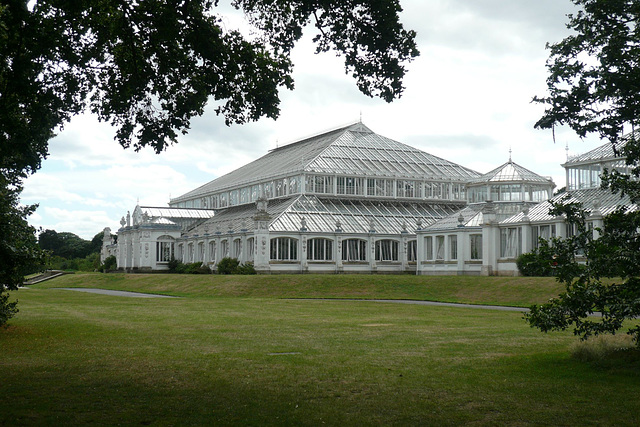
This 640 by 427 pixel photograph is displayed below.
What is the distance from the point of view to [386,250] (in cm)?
6775

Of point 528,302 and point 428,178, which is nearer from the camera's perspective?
point 528,302

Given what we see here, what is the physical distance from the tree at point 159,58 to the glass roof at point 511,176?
50.2 metres

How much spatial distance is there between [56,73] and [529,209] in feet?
146

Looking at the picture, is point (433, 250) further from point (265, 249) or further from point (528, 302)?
point (528, 302)

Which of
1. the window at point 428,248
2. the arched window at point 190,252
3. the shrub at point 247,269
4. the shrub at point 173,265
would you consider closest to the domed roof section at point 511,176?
the window at point 428,248

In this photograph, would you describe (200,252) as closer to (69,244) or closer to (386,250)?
(386,250)

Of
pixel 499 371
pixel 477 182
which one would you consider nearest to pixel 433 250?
pixel 477 182

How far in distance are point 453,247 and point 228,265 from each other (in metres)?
20.7

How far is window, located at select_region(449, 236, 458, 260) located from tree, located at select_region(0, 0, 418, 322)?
144ft

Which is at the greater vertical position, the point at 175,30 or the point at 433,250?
the point at 175,30

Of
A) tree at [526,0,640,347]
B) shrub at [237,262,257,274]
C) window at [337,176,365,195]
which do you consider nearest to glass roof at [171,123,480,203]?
window at [337,176,365,195]

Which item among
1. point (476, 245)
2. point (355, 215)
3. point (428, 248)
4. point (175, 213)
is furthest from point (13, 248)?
point (175, 213)

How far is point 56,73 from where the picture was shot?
631 inches

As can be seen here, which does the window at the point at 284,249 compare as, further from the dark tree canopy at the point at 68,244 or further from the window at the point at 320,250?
the dark tree canopy at the point at 68,244
